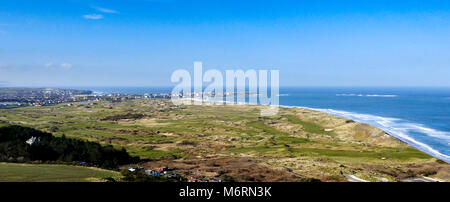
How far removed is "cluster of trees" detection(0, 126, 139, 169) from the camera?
115ft

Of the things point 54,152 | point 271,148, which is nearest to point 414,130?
point 271,148

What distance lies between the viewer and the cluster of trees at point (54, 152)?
35.0m

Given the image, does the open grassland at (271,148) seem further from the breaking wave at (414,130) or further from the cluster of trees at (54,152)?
the cluster of trees at (54,152)

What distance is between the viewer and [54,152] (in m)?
39.5

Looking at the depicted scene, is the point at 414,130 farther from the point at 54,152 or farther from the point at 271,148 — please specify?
the point at 54,152

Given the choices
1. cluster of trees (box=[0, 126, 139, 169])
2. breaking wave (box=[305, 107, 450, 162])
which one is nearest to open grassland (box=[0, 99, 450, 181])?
breaking wave (box=[305, 107, 450, 162])

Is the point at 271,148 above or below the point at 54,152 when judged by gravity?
below

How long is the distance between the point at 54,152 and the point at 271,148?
36772 mm

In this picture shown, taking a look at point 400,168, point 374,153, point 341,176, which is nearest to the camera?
point 341,176

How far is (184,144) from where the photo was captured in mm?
62906

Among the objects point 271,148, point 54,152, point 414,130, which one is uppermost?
point 54,152
